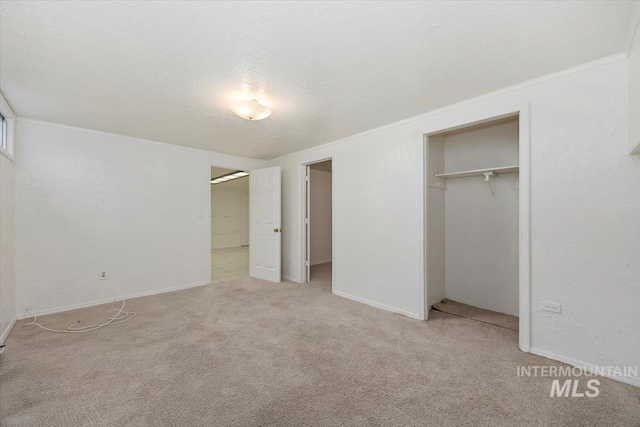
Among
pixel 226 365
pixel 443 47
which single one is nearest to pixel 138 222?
pixel 226 365

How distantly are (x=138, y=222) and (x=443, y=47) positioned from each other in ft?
14.6

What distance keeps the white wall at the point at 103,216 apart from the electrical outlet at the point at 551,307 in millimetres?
4636

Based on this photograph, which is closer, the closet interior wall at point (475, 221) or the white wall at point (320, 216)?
the closet interior wall at point (475, 221)

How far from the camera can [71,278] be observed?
138 inches

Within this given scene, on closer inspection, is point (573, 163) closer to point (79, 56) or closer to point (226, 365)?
point (226, 365)

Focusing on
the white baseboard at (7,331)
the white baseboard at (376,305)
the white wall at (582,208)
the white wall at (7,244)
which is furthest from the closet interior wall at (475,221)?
the white wall at (7,244)

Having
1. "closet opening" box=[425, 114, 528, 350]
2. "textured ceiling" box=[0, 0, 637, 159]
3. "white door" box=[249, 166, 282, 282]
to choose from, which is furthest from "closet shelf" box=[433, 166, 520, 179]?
"white door" box=[249, 166, 282, 282]

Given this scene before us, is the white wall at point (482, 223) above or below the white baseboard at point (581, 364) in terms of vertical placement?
above

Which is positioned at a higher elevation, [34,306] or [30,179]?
[30,179]

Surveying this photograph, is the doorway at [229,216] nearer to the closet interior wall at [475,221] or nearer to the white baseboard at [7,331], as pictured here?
the white baseboard at [7,331]

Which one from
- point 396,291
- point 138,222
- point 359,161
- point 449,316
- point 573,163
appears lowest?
point 449,316

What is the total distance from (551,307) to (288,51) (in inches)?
117

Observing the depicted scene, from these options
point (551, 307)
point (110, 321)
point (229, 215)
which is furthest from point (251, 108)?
point (229, 215)

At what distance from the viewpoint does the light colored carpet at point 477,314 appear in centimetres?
296
